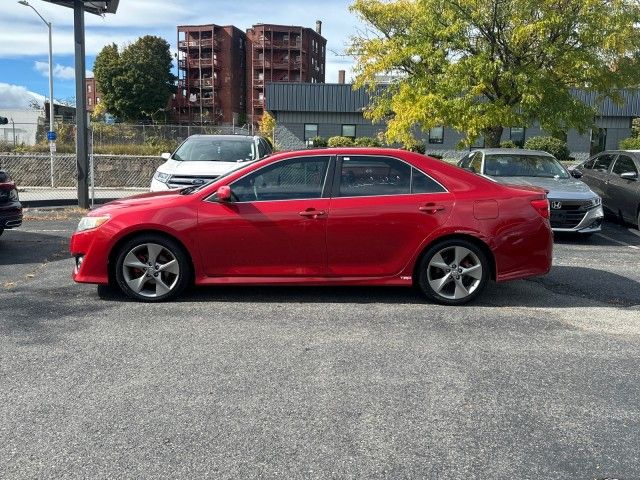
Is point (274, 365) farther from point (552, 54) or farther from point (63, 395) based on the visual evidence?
point (552, 54)

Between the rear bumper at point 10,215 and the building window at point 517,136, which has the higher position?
the building window at point 517,136

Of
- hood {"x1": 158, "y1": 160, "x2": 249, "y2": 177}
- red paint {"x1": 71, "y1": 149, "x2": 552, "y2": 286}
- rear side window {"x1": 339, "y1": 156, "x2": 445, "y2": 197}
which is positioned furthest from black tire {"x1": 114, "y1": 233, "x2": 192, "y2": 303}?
hood {"x1": 158, "y1": 160, "x2": 249, "y2": 177}

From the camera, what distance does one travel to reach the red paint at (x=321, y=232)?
5.81m

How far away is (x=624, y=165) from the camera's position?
11977 mm

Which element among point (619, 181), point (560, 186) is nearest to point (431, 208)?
point (560, 186)

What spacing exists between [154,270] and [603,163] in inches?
419

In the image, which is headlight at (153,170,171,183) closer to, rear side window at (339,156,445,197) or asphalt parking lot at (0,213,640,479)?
asphalt parking lot at (0,213,640,479)

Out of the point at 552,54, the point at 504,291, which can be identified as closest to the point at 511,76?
the point at 552,54

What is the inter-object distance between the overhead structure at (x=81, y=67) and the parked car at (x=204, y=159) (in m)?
2.86

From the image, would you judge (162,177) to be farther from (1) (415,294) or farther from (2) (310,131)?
(2) (310,131)

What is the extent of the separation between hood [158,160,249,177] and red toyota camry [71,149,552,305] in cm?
448

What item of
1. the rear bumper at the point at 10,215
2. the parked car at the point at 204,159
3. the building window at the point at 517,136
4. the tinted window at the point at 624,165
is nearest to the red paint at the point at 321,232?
the rear bumper at the point at 10,215

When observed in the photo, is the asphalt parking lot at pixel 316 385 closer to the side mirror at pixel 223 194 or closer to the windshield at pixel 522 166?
the side mirror at pixel 223 194

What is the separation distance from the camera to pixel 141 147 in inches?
1022
